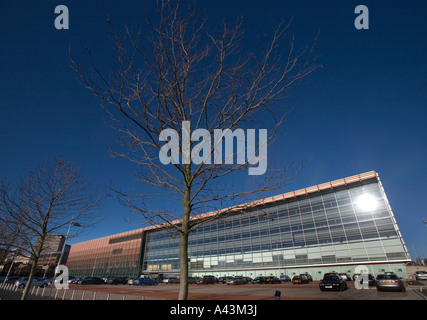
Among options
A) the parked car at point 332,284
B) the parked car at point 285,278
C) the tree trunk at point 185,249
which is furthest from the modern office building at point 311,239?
the tree trunk at point 185,249

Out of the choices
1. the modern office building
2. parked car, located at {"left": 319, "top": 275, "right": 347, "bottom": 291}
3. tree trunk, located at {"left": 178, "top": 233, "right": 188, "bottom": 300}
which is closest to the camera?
tree trunk, located at {"left": 178, "top": 233, "right": 188, "bottom": 300}

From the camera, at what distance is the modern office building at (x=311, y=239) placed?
3797cm

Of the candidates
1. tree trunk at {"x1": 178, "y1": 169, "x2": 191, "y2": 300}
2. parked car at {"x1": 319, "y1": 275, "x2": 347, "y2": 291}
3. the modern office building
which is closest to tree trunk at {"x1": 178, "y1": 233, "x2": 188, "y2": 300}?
tree trunk at {"x1": 178, "y1": 169, "x2": 191, "y2": 300}

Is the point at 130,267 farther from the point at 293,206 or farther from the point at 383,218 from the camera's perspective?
the point at 383,218

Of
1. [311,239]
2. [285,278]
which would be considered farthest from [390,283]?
[311,239]

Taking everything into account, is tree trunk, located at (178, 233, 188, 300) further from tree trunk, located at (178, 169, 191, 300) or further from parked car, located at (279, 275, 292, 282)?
parked car, located at (279, 275, 292, 282)

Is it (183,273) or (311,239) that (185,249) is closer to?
(183,273)

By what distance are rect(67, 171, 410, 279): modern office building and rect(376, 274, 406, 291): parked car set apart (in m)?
14.2

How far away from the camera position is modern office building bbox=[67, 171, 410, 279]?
37969mm

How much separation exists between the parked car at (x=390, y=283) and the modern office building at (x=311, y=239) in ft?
46.7

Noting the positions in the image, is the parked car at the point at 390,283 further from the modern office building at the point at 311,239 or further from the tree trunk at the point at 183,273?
the tree trunk at the point at 183,273

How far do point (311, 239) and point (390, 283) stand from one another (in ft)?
95.4

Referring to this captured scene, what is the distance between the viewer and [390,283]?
16359mm
